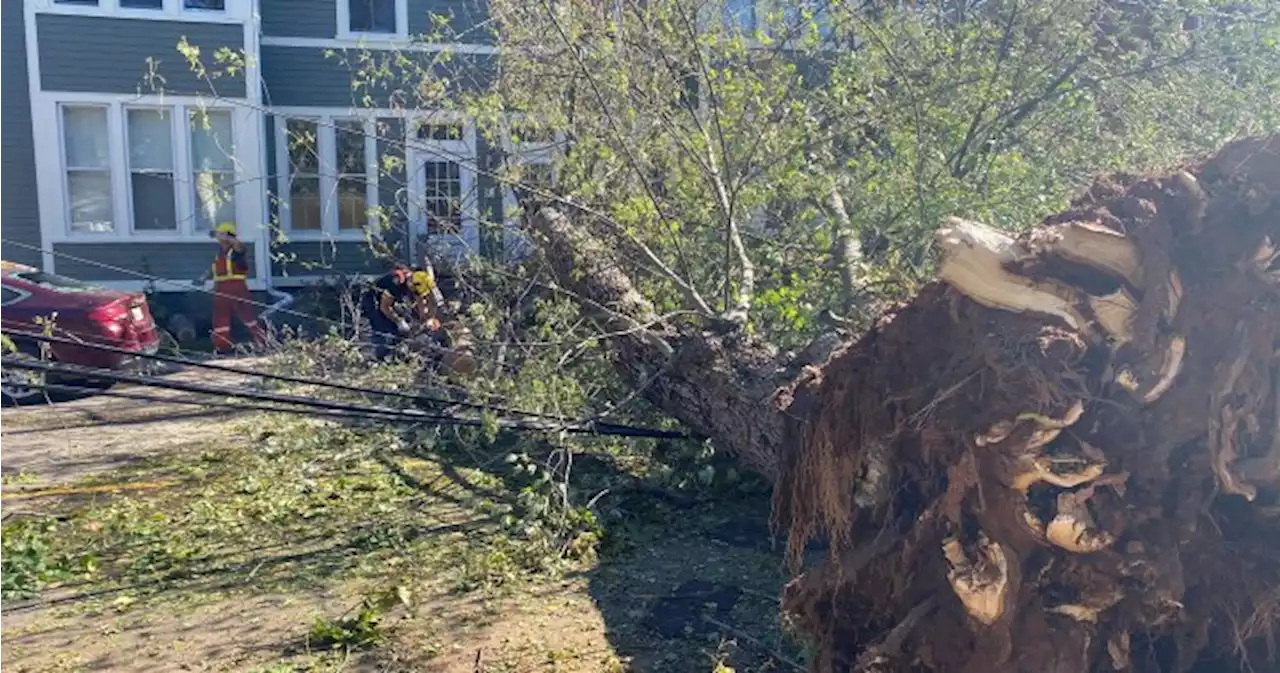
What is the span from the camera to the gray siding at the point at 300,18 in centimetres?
1647

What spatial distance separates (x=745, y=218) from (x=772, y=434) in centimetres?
192

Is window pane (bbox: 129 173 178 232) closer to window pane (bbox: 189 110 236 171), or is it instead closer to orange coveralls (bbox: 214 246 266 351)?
window pane (bbox: 189 110 236 171)

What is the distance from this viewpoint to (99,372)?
4996 mm

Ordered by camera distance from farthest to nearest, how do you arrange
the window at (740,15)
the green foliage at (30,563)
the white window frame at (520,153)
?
the white window frame at (520,153)
the window at (740,15)
the green foliage at (30,563)

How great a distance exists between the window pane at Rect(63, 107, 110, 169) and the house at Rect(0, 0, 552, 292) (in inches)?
0.8

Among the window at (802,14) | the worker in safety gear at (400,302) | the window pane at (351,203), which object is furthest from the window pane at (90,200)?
the window at (802,14)

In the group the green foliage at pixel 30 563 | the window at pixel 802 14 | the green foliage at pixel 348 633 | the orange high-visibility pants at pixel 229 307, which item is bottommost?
the green foliage at pixel 30 563

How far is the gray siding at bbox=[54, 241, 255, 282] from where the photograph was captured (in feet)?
50.6

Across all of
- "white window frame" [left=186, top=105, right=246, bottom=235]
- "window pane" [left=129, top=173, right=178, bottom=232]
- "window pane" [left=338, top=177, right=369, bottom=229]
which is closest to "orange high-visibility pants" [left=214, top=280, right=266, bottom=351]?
"white window frame" [left=186, top=105, right=246, bottom=235]

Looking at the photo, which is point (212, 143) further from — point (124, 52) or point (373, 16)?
point (373, 16)

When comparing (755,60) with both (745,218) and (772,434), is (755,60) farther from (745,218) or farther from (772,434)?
(772,434)

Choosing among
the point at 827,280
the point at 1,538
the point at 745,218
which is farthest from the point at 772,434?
the point at 1,538

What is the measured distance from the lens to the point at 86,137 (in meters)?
Result: 15.8

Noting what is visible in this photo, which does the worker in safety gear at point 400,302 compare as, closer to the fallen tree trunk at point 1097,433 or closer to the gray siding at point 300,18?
the fallen tree trunk at point 1097,433
